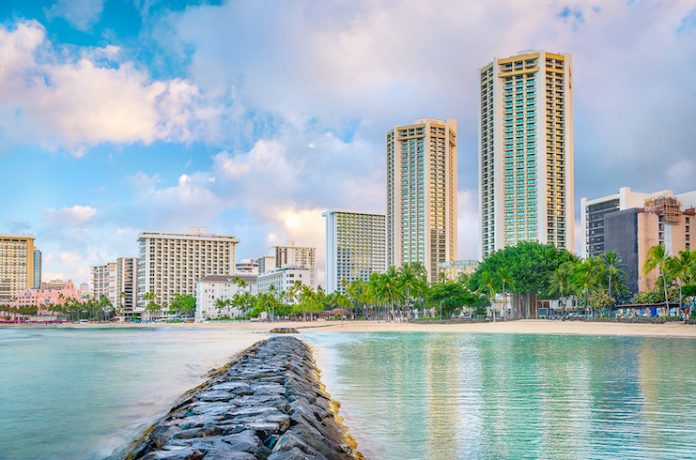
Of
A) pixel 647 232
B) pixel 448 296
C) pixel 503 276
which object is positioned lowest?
pixel 448 296

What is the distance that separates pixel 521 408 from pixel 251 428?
22.8 ft

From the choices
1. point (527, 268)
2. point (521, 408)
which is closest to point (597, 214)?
point (527, 268)

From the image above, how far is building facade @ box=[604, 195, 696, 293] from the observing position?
124 meters

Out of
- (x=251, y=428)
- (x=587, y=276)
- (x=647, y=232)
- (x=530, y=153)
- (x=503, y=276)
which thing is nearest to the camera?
(x=251, y=428)

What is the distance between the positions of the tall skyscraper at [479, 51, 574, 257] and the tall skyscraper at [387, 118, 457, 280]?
119ft

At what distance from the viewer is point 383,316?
14675 cm

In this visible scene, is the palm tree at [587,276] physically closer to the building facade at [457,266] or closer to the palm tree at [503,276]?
the palm tree at [503,276]

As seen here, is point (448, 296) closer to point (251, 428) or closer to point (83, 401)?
point (83, 401)

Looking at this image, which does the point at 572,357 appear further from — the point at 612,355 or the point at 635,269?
the point at 635,269

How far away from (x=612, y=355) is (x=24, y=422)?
25.8m

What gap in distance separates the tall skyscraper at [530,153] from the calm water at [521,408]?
12006 centimetres

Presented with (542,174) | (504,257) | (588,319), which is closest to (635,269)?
(542,174)

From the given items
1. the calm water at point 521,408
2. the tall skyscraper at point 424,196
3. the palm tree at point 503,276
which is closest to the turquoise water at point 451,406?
the calm water at point 521,408

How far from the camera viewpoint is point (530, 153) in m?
144
